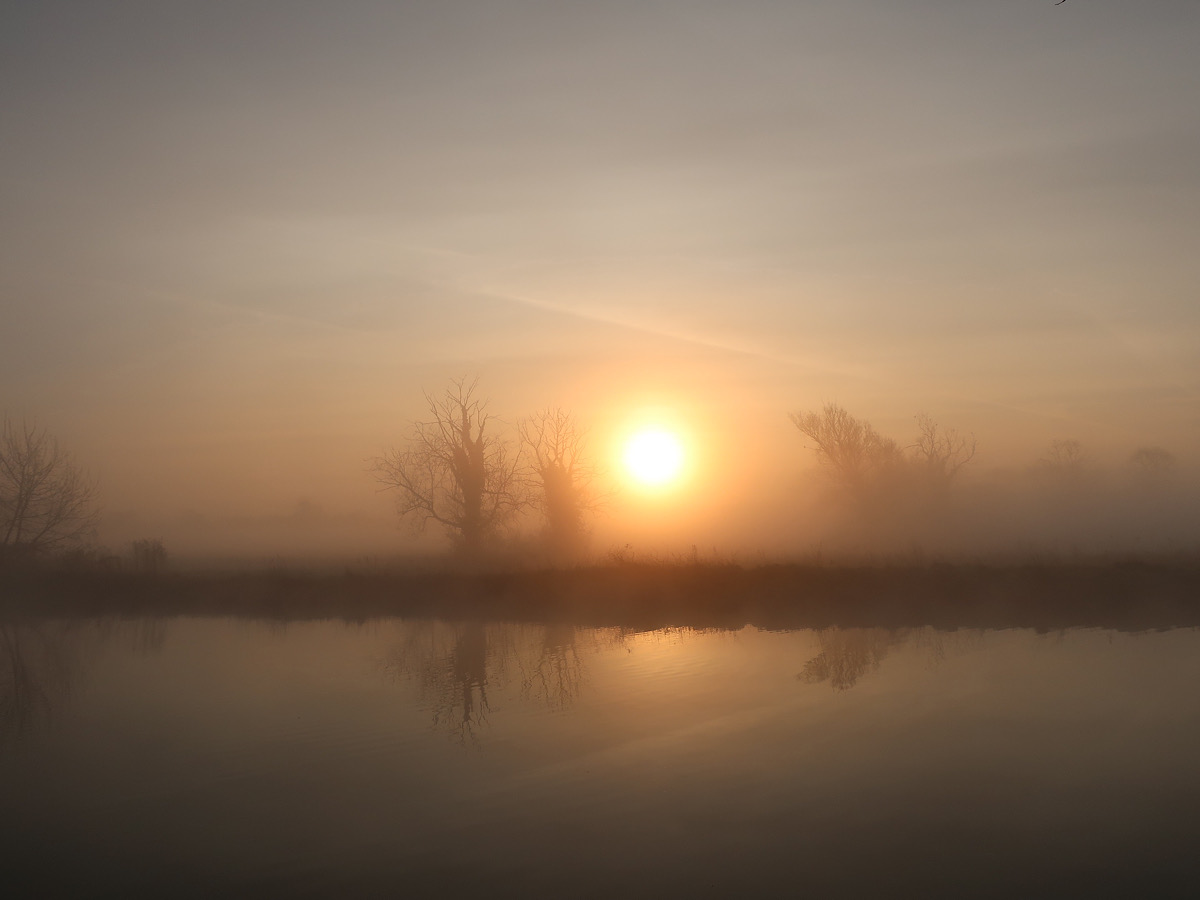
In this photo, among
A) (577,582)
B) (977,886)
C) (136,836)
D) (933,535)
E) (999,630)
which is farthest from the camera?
(933,535)

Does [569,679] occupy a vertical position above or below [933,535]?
below

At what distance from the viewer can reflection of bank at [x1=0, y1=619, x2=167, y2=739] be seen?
1586cm

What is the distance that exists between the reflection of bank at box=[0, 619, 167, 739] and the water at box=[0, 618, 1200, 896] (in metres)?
0.18

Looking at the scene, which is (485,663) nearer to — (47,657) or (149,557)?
(47,657)

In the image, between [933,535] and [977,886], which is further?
[933,535]

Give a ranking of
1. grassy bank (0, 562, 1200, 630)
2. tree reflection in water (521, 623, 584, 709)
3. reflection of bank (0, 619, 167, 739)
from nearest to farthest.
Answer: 1. tree reflection in water (521, 623, 584, 709)
2. reflection of bank (0, 619, 167, 739)
3. grassy bank (0, 562, 1200, 630)

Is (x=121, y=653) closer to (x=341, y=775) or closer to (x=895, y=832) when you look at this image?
(x=341, y=775)

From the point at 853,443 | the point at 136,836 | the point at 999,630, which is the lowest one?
the point at 136,836

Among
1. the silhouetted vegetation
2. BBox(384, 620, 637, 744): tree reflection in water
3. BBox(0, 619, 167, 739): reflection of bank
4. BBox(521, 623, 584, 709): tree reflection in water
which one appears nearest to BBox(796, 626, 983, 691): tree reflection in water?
BBox(521, 623, 584, 709): tree reflection in water

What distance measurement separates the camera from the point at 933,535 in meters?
49.0

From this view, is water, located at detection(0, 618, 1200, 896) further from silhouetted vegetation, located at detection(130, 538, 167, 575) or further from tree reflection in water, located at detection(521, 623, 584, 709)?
silhouetted vegetation, located at detection(130, 538, 167, 575)

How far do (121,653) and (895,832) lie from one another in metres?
20.7

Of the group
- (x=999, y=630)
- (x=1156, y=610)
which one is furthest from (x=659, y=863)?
(x=1156, y=610)

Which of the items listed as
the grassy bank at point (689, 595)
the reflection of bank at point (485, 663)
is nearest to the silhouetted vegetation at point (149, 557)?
the grassy bank at point (689, 595)
